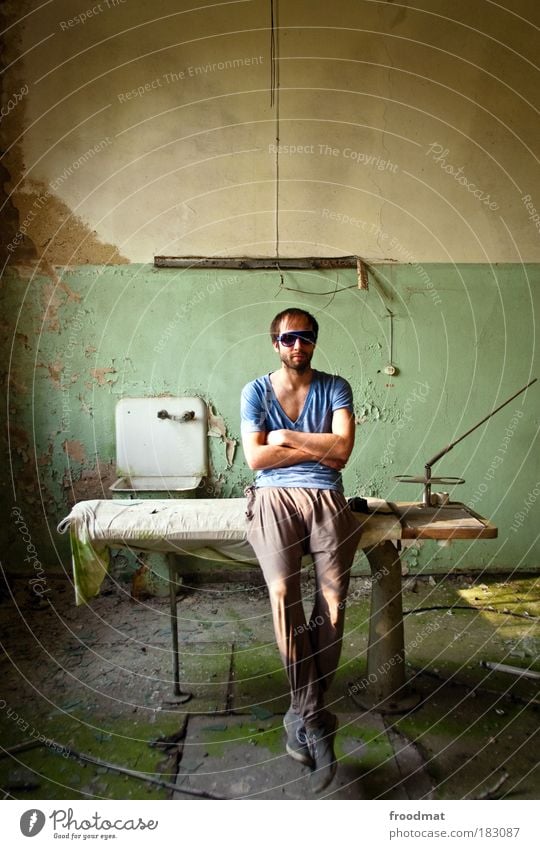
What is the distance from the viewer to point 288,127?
3621 millimetres

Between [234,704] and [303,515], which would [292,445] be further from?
[234,704]

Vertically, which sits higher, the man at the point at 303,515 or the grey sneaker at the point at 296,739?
the man at the point at 303,515

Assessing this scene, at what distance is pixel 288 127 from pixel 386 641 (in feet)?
9.87

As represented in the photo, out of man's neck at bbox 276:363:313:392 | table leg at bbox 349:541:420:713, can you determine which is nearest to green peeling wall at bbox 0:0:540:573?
man's neck at bbox 276:363:313:392

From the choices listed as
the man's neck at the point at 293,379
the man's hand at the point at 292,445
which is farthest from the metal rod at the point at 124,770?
the man's neck at the point at 293,379

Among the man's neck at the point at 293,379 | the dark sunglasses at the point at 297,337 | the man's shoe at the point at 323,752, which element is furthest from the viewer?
the man's neck at the point at 293,379

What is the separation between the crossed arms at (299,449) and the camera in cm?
245

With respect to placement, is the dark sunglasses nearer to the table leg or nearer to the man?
the man

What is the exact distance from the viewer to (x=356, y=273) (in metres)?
3.72

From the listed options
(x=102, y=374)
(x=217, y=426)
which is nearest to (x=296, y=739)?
(x=217, y=426)

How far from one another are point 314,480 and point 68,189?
8.27 feet

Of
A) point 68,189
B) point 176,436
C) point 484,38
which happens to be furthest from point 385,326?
point 68,189
